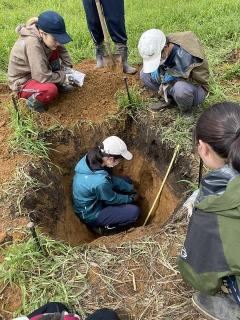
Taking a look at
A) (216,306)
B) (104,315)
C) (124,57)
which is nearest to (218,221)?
(216,306)

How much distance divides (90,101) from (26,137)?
0.83 metres

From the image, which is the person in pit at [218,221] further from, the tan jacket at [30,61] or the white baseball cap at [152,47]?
the tan jacket at [30,61]

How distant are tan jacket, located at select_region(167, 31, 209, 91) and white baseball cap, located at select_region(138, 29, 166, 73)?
0.16 metres

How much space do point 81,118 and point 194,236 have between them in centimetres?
237

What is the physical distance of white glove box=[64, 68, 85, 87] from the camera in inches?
→ 172

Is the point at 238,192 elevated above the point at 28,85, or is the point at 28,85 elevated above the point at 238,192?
the point at 238,192

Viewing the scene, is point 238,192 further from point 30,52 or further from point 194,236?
point 30,52

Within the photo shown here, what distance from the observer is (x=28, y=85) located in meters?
4.14

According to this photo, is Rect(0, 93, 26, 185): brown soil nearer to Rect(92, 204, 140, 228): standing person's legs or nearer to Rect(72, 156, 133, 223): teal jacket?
Rect(72, 156, 133, 223): teal jacket

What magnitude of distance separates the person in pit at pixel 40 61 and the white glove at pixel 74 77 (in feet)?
0.03

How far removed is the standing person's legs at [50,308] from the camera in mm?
2504

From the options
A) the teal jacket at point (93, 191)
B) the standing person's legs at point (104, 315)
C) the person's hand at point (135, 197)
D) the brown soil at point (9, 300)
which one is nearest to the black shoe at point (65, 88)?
the teal jacket at point (93, 191)

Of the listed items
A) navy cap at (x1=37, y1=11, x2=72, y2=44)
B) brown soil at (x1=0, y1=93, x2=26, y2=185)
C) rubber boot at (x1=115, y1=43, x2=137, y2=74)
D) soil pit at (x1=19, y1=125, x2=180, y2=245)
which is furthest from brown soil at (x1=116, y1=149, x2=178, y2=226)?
navy cap at (x1=37, y1=11, x2=72, y2=44)

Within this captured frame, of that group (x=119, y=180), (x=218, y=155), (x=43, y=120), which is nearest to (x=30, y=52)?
(x=43, y=120)
